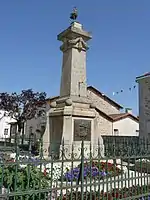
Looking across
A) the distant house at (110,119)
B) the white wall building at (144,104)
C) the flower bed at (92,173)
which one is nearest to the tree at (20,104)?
the distant house at (110,119)

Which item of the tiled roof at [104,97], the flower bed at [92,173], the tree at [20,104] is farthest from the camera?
the tiled roof at [104,97]

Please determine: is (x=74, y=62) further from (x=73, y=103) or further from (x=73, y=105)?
(x=73, y=105)

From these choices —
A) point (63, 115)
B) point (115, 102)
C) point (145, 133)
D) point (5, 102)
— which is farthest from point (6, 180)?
point (115, 102)

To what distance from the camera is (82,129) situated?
29.1 feet

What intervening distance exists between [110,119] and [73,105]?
17.1 meters

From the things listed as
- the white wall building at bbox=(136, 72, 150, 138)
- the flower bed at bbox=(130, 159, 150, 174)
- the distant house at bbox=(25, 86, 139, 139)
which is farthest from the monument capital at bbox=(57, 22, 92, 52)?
the distant house at bbox=(25, 86, 139, 139)

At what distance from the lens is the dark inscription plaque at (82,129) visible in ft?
28.5

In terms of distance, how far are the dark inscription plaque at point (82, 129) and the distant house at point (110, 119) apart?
14.4 metres

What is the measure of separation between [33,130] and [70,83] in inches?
979

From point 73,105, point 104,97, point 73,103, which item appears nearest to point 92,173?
point 73,105

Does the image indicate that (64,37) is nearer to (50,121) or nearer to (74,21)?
(74,21)

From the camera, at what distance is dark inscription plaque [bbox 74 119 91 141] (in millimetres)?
8695

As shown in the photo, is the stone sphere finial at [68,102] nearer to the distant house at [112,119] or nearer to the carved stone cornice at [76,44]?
the carved stone cornice at [76,44]

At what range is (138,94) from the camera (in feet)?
66.3
